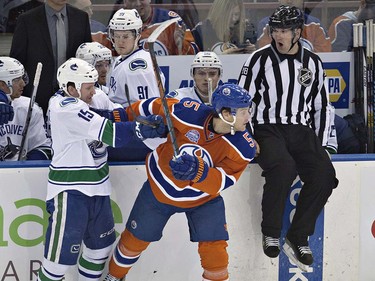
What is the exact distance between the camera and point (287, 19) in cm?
420

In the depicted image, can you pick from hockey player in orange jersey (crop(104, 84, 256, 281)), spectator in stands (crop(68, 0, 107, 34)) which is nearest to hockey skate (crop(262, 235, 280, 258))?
hockey player in orange jersey (crop(104, 84, 256, 281))

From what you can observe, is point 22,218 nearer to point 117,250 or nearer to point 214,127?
point 117,250

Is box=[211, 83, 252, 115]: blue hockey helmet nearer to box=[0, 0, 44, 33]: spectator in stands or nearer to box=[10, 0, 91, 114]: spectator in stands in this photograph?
box=[10, 0, 91, 114]: spectator in stands

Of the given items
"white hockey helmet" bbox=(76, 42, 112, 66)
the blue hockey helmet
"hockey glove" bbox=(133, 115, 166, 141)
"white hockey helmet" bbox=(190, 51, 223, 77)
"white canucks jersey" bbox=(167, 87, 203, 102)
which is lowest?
"hockey glove" bbox=(133, 115, 166, 141)

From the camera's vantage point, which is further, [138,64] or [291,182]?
[138,64]

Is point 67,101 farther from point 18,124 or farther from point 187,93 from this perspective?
point 187,93

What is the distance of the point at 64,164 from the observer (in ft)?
12.5

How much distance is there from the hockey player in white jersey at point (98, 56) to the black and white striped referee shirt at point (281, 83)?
0.73 metres

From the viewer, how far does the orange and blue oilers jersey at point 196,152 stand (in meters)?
3.77

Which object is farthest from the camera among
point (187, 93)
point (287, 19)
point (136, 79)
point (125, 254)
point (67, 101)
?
point (187, 93)

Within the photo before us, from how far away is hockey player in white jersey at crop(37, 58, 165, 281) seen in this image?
3.72 meters

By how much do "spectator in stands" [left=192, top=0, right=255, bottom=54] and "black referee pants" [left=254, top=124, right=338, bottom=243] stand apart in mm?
1065

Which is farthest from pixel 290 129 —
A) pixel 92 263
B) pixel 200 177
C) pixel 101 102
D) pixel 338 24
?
pixel 338 24

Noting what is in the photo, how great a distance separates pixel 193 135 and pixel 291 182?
0.56 metres
